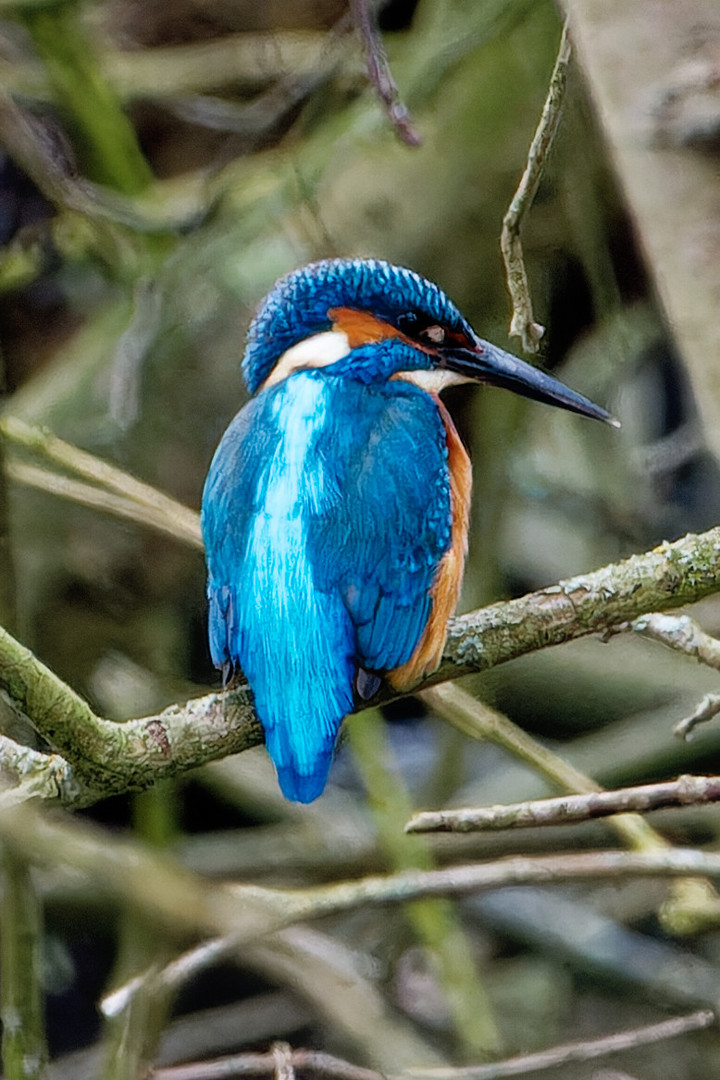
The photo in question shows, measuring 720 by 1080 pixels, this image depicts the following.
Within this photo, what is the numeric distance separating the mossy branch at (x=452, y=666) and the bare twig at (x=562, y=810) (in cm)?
30

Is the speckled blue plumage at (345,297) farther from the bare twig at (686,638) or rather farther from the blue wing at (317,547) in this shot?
the bare twig at (686,638)

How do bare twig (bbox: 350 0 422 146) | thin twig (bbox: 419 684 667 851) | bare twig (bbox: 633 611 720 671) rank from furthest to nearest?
1. thin twig (bbox: 419 684 667 851)
2. bare twig (bbox: 350 0 422 146)
3. bare twig (bbox: 633 611 720 671)

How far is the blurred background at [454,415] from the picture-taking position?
2.98 metres

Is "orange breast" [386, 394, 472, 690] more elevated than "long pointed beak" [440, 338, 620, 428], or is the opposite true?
"long pointed beak" [440, 338, 620, 428]

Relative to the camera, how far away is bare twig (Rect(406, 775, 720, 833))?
5.48ft

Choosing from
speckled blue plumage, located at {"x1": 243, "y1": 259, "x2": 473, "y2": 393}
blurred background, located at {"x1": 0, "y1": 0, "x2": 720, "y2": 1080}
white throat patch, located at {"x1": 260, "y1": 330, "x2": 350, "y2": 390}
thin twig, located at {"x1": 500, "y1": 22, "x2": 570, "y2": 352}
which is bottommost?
blurred background, located at {"x1": 0, "y1": 0, "x2": 720, "y2": 1080}

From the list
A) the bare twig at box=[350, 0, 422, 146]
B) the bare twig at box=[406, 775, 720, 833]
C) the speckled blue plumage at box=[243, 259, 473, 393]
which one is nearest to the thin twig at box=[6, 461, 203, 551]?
the speckled blue plumage at box=[243, 259, 473, 393]

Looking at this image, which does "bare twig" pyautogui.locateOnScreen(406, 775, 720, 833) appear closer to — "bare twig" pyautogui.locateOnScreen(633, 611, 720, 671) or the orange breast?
"bare twig" pyautogui.locateOnScreen(633, 611, 720, 671)

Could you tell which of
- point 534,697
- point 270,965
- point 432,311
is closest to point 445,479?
point 432,311

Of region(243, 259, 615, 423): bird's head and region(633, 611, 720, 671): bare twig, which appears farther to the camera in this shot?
region(243, 259, 615, 423): bird's head

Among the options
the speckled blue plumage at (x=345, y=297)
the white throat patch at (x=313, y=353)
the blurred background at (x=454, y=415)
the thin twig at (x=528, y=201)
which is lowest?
the blurred background at (x=454, y=415)

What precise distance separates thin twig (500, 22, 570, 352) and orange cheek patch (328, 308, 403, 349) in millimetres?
504

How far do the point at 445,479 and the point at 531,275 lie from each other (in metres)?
1.09

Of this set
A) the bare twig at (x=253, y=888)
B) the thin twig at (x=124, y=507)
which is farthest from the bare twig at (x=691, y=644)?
the thin twig at (x=124, y=507)
